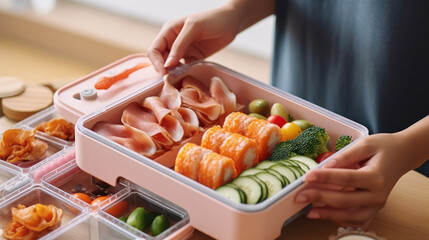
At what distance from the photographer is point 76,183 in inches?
82.6

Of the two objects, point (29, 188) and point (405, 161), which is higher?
point (405, 161)

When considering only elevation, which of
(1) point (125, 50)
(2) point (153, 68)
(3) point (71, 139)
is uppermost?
(2) point (153, 68)

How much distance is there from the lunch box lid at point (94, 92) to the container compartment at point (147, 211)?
0.33 m

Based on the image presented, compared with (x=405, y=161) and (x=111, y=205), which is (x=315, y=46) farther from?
(x=111, y=205)

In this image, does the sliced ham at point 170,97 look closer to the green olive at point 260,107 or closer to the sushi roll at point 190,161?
the green olive at point 260,107

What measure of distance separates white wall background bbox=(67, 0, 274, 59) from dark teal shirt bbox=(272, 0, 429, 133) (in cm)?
183

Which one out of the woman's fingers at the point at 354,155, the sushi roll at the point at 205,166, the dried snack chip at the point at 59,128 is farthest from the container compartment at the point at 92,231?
the woman's fingers at the point at 354,155

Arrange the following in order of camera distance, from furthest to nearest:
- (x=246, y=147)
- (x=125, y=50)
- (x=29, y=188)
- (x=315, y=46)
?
(x=125, y=50)
(x=315, y=46)
(x=29, y=188)
(x=246, y=147)

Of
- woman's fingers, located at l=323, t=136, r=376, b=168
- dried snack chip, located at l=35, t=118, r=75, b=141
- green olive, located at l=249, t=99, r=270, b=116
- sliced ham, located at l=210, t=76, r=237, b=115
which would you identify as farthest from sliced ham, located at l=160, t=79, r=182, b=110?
woman's fingers, located at l=323, t=136, r=376, b=168

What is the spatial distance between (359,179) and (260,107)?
0.50 metres

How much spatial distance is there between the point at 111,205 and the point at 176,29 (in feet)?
2.25

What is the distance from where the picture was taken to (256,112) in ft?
7.19

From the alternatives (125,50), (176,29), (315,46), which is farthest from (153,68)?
(125,50)

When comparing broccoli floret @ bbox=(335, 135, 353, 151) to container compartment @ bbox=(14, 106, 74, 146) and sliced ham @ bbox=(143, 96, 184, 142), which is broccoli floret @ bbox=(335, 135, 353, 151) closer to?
sliced ham @ bbox=(143, 96, 184, 142)
